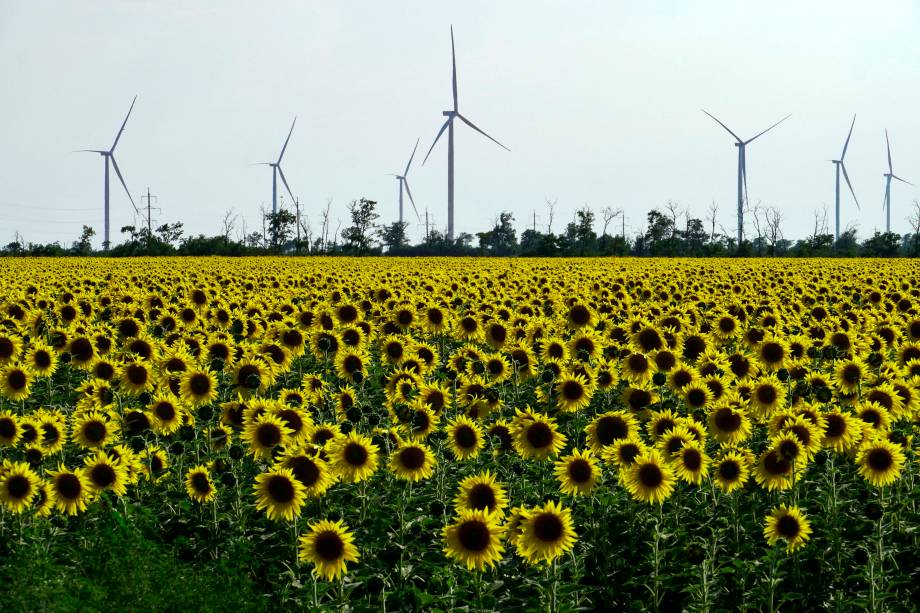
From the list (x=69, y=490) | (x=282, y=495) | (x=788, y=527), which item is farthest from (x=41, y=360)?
(x=788, y=527)

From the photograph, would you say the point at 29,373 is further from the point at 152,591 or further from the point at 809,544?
the point at 809,544

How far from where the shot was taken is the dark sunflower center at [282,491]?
7.72 m

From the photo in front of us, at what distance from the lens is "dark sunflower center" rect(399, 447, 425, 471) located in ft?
27.8

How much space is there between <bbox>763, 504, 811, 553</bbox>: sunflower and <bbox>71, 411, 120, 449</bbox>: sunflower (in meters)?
6.06

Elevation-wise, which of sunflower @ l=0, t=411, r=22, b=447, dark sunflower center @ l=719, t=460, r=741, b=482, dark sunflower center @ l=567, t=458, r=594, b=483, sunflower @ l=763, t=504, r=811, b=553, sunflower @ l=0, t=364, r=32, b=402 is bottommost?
sunflower @ l=763, t=504, r=811, b=553

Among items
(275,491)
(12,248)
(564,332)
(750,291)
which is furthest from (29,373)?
(12,248)

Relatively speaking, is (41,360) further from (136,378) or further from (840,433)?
(840,433)

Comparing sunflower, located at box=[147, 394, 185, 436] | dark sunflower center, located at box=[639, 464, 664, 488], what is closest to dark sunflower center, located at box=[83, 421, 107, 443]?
sunflower, located at box=[147, 394, 185, 436]

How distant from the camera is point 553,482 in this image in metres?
10.1

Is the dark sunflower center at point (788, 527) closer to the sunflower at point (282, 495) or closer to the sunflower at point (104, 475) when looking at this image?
the sunflower at point (282, 495)

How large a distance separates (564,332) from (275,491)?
10.5 metres

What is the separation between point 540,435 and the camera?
902 centimetres

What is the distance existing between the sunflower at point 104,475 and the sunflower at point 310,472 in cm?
167

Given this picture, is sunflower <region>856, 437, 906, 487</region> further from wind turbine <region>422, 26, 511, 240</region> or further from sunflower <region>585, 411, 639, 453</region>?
wind turbine <region>422, 26, 511, 240</region>
